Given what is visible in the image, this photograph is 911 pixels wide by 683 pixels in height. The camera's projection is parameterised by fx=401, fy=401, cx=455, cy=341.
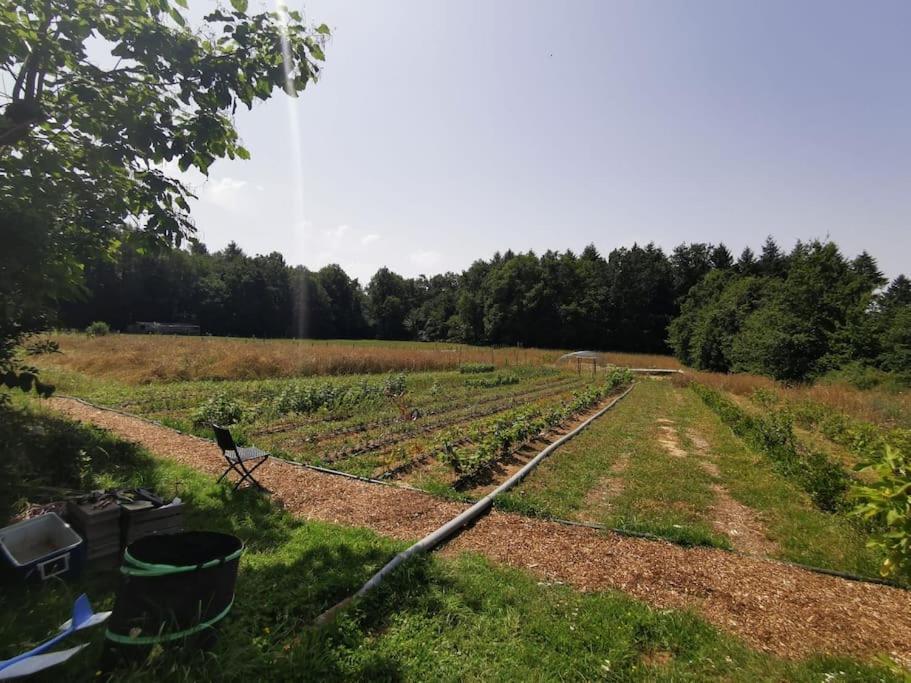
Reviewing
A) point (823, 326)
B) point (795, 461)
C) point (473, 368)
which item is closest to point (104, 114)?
point (795, 461)

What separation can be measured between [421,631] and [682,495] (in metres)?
5.15

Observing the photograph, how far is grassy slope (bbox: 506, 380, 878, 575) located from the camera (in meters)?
4.80

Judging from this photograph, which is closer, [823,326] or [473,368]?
[823,326]

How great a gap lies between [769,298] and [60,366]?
1679 inches

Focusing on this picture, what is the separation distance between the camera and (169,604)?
2.16m

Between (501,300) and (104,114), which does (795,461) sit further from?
(501,300)

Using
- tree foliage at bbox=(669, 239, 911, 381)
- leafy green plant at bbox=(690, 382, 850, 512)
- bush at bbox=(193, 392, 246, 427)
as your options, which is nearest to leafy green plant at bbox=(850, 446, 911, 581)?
leafy green plant at bbox=(690, 382, 850, 512)

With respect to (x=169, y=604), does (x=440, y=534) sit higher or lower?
lower

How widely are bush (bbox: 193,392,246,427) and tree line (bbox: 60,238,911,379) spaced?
114ft

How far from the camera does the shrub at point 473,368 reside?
87.8 ft

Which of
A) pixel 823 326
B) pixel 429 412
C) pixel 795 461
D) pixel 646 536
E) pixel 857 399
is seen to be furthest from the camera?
pixel 823 326

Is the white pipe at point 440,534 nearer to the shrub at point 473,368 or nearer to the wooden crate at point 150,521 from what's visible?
the wooden crate at point 150,521

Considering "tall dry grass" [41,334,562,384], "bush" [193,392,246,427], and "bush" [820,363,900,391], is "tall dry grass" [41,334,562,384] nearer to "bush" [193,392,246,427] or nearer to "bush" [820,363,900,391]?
"bush" [193,392,246,427]

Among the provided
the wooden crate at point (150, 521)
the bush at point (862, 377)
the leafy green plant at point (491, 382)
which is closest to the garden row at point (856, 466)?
the bush at point (862, 377)
